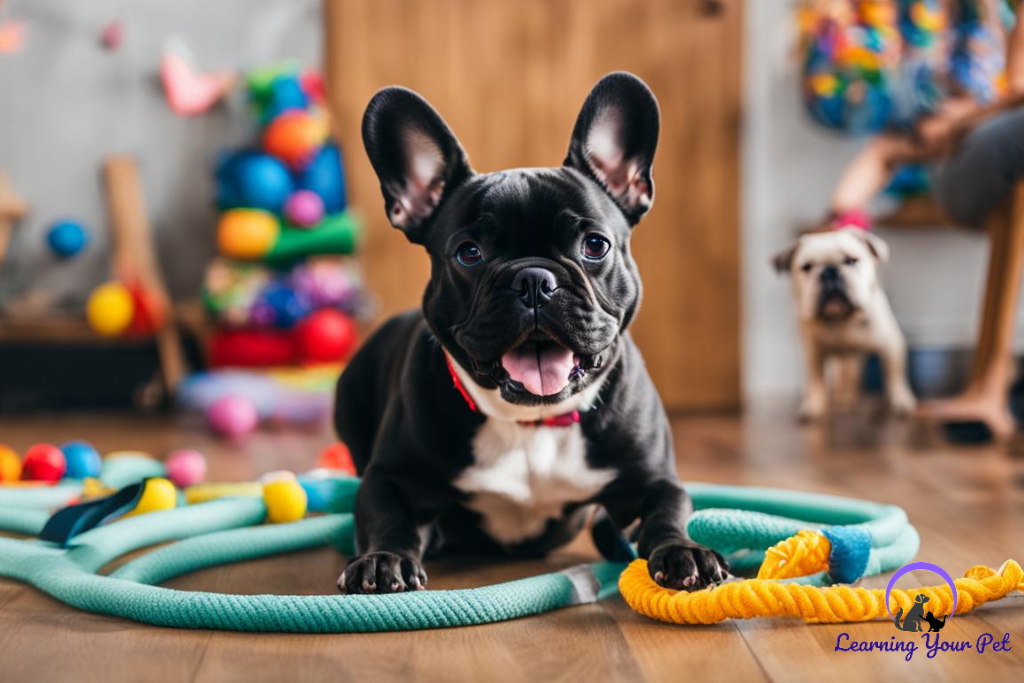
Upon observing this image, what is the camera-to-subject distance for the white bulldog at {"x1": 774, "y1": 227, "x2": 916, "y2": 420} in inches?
125

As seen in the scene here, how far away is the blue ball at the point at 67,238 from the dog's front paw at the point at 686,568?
133 inches

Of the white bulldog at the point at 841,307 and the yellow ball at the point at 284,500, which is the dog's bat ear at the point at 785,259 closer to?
the white bulldog at the point at 841,307

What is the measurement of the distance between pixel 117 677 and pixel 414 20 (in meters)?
3.19

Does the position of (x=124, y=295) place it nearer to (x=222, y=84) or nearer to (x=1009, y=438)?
(x=222, y=84)

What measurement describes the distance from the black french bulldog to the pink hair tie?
1.86 meters

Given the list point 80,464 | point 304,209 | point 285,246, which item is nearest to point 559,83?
point 304,209

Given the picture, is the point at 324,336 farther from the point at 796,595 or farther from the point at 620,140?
the point at 796,595

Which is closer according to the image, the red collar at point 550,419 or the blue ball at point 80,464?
the red collar at point 550,419

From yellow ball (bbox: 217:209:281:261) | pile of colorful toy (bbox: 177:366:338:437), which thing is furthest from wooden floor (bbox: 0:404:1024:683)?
yellow ball (bbox: 217:209:281:261)

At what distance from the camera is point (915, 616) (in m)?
1.29

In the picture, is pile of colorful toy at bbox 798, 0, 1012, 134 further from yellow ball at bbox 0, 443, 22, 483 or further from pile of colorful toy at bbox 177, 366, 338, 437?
yellow ball at bbox 0, 443, 22, 483

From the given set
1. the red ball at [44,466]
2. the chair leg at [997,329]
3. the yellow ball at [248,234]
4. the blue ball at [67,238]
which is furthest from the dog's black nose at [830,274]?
the blue ball at [67,238]

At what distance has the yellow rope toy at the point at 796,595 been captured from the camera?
1271 millimetres

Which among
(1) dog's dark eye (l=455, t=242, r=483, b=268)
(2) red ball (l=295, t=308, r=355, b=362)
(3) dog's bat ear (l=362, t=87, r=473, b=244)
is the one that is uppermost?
(3) dog's bat ear (l=362, t=87, r=473, b=244)
